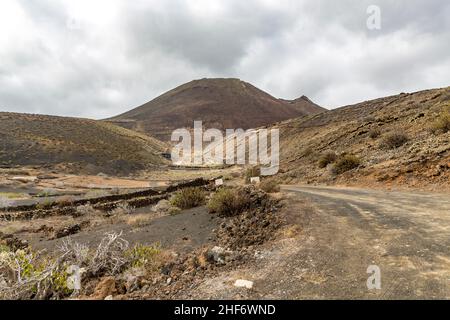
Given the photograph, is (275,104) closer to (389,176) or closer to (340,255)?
(389,176)

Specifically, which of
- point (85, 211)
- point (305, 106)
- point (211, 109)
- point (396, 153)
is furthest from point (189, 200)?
point (305, 106)

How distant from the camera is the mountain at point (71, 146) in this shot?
51.4 meters

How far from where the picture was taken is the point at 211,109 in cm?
12094

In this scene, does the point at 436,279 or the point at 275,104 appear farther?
the point at 275,104

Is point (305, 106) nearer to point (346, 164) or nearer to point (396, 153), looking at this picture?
point (346, 164)

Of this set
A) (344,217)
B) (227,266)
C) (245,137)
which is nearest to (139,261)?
(227,266)

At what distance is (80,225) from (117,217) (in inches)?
60.1

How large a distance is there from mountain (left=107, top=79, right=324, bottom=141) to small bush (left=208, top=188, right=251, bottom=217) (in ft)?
302

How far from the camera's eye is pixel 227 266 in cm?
601

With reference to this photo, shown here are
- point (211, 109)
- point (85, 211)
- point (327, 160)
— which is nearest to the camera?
point (85, 211)

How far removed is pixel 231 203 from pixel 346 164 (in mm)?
11551

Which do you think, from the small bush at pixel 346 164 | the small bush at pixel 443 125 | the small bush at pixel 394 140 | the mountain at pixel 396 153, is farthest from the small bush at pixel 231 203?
the small bush at pixel 394 140

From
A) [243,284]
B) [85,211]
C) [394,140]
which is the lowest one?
[85,211]

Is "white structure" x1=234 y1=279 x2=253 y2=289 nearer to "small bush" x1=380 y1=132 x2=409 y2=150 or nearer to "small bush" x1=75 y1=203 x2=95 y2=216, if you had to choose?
"small bush" x1=75 y1=203 x2=95 y2=216
